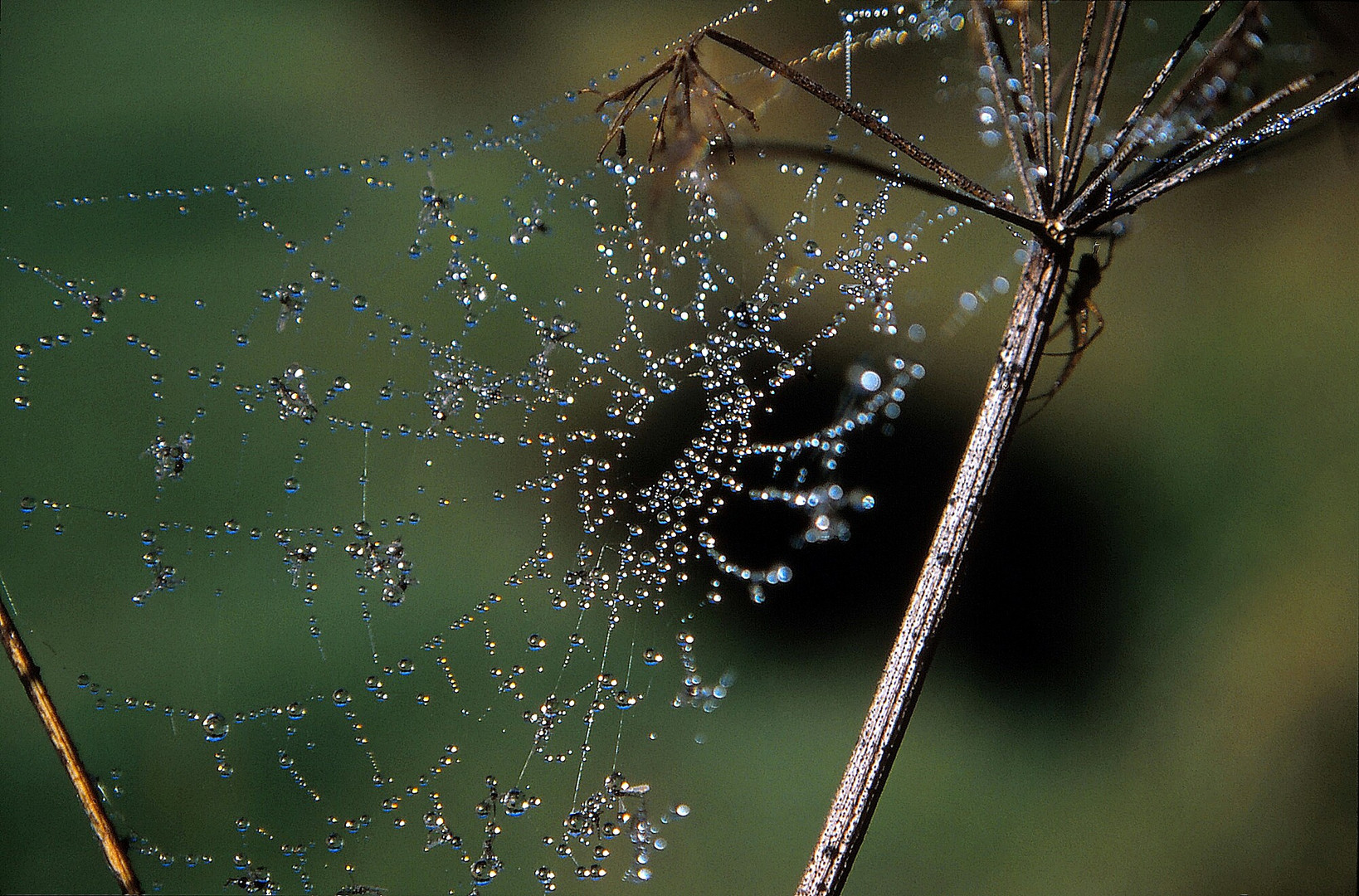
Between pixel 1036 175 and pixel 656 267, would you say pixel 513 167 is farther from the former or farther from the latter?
pixel 1036 175

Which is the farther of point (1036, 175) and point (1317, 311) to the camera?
point (1317, 311)

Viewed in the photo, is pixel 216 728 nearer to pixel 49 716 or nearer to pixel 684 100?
pixel 49 716

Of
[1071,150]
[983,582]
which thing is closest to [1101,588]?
[983,582]

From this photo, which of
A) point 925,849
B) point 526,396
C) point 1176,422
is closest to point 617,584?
point 526,396

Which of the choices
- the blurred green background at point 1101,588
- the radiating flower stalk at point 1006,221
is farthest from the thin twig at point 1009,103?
the blurred green background at point 1101,588

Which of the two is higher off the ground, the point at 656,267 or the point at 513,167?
the point at 513,167

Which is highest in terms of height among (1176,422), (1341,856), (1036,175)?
(1036,175)

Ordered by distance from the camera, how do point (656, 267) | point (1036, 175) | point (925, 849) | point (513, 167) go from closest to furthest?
point (1036, 175)
point (656, 267)
point (513, 167)
point (925, 849)

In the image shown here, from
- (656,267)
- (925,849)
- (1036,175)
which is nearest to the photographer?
(1036,175)

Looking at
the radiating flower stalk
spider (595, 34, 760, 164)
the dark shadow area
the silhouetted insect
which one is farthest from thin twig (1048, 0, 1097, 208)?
the silhouetted insect
